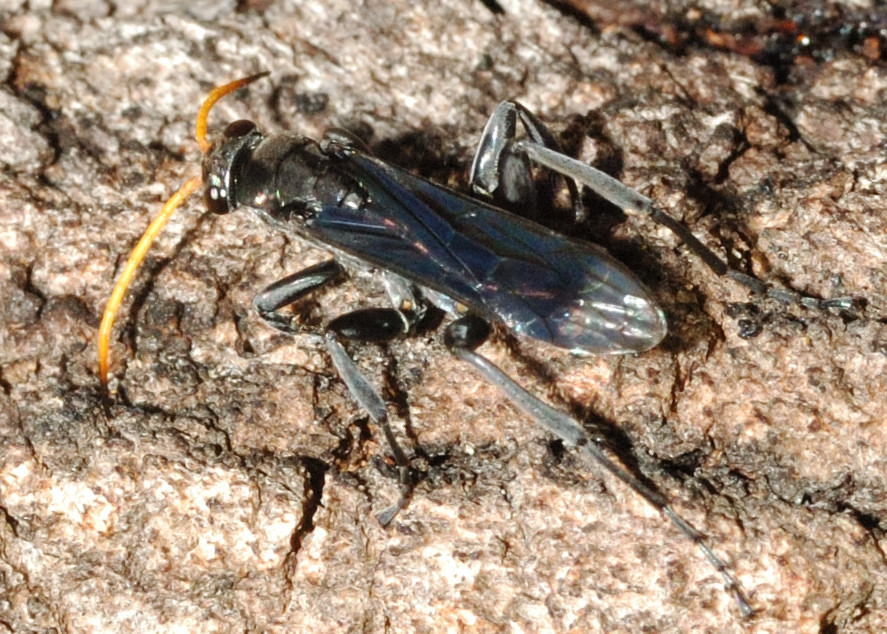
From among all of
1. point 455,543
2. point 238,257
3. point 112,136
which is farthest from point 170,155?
point 455,543

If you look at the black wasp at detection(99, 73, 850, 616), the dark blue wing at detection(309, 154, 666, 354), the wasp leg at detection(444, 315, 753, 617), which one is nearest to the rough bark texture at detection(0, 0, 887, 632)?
the wasp leg at detection(444, 315, 753, 617)

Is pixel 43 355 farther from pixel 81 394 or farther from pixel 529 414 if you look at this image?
pixel 529 414

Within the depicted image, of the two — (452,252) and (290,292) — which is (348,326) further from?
(452,252)

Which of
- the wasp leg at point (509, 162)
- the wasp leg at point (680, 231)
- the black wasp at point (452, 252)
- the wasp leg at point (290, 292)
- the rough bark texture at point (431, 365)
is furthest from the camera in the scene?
the wasp leg at point (509, 162)

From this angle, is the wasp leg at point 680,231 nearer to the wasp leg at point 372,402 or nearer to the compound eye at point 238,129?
the wasp leg at point 372,402

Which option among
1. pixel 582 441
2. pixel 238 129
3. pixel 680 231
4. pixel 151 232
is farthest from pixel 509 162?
pixel 151 232

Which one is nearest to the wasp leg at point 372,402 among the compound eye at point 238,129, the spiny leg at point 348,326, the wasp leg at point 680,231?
the spiny leg at point 348,326
